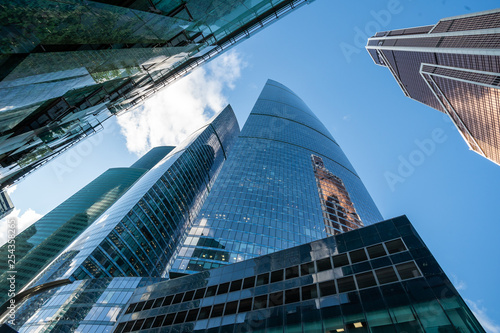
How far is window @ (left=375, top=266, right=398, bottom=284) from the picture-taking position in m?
16.3

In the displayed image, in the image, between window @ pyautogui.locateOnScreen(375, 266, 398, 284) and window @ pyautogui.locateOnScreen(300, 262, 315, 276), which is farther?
window @ pyautogui.locateOnScreen(300, 262, 315, 276)

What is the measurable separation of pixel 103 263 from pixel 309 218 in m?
53.0

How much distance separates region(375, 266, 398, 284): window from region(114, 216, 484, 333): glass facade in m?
0.06

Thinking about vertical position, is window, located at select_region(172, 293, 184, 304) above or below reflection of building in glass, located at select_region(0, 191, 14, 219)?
below

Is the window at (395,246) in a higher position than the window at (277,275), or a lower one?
higher

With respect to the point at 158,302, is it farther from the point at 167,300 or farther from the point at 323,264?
the point at 323,264

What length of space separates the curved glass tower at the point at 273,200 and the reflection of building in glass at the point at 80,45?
1407 inches

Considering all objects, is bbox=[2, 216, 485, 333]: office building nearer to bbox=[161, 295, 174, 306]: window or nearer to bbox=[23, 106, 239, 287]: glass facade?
bbox=[161, 295, 174, 306]: window

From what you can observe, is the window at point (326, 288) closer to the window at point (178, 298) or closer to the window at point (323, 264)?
the window at point (323, 264)

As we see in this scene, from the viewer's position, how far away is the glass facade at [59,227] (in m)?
91.9

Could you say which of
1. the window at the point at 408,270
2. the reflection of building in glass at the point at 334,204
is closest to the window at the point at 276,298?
the window at the point at 408,270

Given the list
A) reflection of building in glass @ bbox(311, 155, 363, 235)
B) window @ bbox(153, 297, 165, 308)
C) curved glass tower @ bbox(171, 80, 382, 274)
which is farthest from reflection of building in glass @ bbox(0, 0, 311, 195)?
reflection of building in glass @ bbox(311, 155, 363, 235)

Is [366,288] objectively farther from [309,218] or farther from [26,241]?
[26,241]

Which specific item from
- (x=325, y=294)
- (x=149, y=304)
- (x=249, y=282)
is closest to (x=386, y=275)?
(x=325, y=294)
